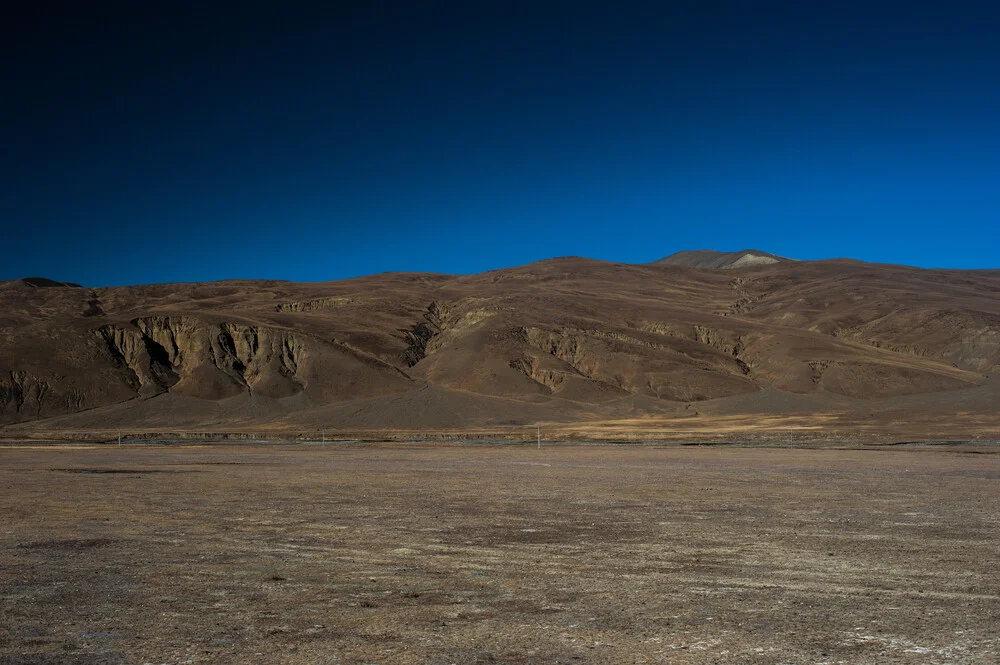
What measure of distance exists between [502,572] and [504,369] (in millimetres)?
93140

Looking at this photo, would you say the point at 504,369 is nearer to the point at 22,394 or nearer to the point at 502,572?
the point at 22,394

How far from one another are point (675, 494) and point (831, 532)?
25.5ft

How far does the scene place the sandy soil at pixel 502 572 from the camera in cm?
→ 876

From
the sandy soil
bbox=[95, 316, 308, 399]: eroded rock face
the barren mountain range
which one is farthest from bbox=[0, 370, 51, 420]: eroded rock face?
the sandy soil

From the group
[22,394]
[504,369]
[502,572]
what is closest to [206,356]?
[22,394]

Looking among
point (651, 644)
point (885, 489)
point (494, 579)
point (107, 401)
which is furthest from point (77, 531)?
point (107, 401)

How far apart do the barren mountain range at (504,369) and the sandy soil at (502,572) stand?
4338 centimetres

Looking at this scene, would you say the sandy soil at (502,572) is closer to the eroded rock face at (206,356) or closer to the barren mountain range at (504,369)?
the barren mountain range at (504,369)

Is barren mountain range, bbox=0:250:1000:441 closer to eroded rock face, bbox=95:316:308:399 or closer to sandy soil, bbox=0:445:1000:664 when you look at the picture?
eroded rock face, bbox=95:316:308:399

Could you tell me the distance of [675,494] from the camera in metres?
24.3

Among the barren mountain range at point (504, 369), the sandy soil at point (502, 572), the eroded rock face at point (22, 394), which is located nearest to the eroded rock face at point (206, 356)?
the barren mountain range at point (504, 369)

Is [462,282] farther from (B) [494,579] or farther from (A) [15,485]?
(B) [494,579]

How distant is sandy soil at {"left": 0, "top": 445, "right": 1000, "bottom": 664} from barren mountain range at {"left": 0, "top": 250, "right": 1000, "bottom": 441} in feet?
142

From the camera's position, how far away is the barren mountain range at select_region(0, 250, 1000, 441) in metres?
85.1
